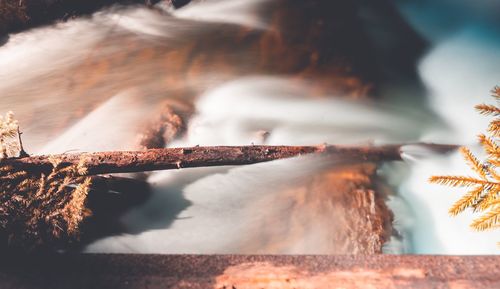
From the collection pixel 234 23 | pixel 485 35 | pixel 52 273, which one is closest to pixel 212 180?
pixel 52 273

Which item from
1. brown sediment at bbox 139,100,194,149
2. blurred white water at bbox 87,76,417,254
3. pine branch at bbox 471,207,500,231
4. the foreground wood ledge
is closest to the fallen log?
the foreground wood ledge

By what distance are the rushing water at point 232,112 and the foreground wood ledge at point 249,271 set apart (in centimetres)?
155

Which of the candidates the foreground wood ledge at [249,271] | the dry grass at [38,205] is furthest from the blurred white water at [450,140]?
the dry grass at [38,205]

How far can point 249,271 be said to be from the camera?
2.12m

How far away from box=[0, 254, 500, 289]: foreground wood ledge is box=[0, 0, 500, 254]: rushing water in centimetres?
155

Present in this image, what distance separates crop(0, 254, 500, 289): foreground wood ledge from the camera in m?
2.01

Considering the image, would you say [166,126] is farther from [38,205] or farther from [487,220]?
[487,220]

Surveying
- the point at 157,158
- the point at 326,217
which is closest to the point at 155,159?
the point at 157,158

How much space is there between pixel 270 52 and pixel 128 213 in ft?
13.0

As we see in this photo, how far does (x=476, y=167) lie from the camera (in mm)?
2359

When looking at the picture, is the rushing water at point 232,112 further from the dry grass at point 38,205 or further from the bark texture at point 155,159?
the dry grass at point 38,205

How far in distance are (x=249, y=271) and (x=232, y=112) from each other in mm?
3731

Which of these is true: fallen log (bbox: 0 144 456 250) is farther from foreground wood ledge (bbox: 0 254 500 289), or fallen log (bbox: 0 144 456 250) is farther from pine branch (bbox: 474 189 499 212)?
pine branch (bbox: 474 189 499 212)

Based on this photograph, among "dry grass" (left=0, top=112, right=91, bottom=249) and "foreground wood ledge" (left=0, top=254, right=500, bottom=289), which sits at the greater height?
"dry grass" (left=0, top=112, right=91, bottom=249)
